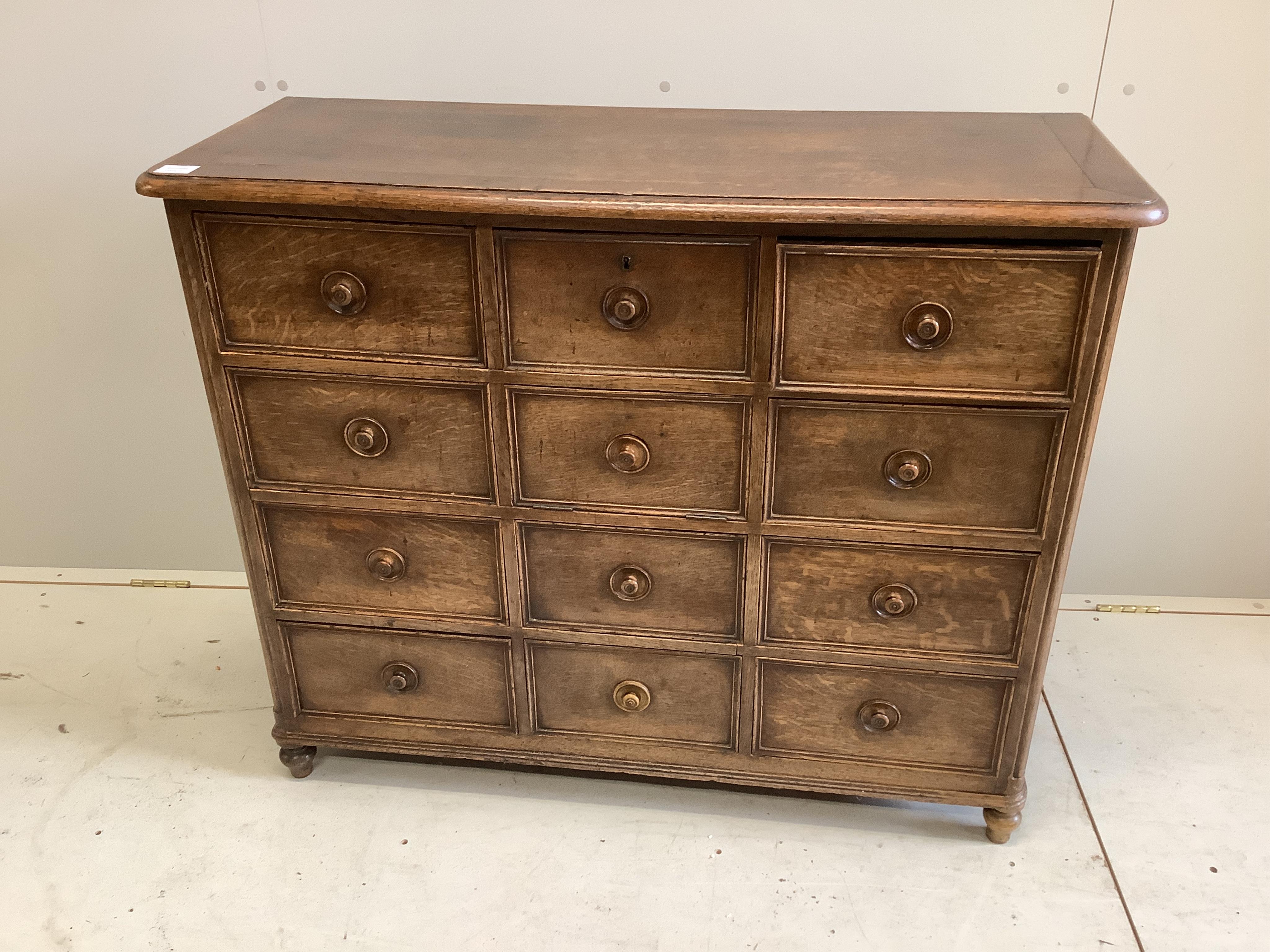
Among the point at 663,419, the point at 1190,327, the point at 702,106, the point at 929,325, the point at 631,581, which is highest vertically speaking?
the point at 702,106

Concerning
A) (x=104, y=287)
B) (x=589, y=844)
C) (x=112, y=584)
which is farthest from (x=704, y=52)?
(x=112, y=584)

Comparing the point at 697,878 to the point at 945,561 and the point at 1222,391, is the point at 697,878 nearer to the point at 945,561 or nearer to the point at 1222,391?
the point at 945,561

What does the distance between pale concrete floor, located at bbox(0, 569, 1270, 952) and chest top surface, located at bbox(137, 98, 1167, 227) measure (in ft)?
3.62

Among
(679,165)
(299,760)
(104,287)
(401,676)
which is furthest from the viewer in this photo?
(104,287)

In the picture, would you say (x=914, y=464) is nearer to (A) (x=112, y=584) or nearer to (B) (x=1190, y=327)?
(B) (x=1190, y=327)

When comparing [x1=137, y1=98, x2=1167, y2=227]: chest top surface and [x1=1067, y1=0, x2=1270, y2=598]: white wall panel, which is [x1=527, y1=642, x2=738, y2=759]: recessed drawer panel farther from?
[x1=1067, y1=0, x2=1270, y2=598]: white wall panel

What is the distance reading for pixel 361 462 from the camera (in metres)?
1.72

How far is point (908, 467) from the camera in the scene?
1.58 meters

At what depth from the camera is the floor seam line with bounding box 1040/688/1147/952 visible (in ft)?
5.69

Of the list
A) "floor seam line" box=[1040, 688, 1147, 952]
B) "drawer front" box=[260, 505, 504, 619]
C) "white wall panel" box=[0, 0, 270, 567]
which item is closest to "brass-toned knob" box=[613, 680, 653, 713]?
"drawer front" box=[260, 505, 504, 619]

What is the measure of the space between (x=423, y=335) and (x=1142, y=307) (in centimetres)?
148

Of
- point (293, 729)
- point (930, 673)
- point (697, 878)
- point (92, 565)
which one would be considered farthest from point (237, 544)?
point (930, 673)

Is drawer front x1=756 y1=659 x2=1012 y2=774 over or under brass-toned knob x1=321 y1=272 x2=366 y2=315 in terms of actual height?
under

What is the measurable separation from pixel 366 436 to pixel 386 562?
0.80ft
